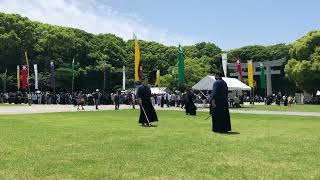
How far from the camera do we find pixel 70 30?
288ft

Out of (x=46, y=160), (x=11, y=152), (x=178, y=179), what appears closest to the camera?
(x=178, y=179)

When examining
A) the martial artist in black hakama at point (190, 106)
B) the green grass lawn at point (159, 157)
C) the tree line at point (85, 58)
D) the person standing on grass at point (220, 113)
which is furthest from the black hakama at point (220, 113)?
the tree line at point (85, 58)

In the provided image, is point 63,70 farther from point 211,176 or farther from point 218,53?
point 211,176

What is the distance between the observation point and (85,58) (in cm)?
8388

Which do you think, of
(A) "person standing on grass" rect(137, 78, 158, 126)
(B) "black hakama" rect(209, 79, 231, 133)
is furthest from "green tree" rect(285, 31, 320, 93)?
(B) "black hakama" rect(209, 79, 231, 133)

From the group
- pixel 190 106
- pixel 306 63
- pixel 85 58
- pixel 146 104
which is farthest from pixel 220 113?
pixel 85 58

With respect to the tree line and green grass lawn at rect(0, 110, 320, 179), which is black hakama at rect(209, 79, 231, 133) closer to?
green grass lawn at rect(0, 110, 320, 179)

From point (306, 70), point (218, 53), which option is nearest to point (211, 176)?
point (306, 70)

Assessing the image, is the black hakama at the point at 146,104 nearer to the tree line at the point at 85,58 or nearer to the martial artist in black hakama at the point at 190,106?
the martial artist in black hakama at the point at 190,106

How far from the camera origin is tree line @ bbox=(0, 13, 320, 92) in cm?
7419

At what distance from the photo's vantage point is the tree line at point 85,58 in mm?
74188

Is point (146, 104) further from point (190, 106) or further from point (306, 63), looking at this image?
point (306, 63)

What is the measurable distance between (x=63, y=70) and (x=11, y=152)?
6515 centimetres

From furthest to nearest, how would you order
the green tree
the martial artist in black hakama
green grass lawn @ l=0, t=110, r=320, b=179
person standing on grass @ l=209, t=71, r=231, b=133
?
the green tree → the martial artist in black hakama → person standing on grass @ l=209, t=71, r=231, b=133 → green grass lawn @ l=0, t=110, r=320, b=179
